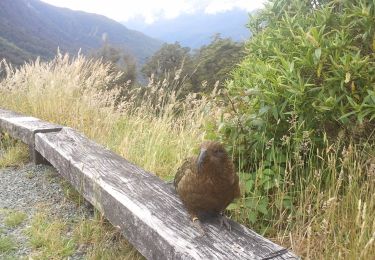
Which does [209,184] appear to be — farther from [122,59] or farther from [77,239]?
[122,59]

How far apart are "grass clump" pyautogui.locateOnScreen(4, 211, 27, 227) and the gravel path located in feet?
0.07

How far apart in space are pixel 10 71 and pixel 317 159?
587 centimetres

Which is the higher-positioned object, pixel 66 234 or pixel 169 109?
pixel 169 109

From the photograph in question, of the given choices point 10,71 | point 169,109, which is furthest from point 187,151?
point 10,71

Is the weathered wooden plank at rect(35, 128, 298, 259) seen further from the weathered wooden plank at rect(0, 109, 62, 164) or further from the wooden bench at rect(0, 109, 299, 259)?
the weathered wooden plank at rect(0, 109, 62, 164)

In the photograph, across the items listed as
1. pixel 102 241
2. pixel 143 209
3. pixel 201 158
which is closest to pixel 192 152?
pixel 102 241

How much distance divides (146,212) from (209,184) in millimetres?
425

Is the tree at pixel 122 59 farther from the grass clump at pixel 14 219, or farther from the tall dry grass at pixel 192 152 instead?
the grass clump at pixel 14 219

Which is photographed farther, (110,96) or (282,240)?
(110,96)

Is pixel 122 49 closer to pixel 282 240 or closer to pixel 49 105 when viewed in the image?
pixel 49 105

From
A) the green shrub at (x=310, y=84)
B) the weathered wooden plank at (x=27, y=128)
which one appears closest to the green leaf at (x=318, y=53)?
the green shrub at (x=310, y=84)

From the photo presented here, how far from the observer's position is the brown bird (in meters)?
2.12

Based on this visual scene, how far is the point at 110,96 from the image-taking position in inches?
239

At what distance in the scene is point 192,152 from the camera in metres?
3.66
